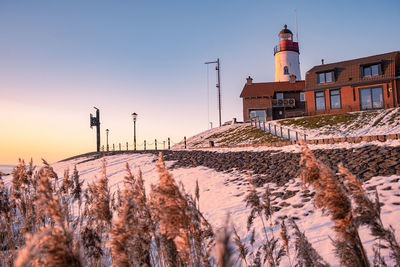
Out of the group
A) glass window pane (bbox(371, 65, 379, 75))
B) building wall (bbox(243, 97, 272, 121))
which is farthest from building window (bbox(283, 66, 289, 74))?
glass window pane (bbox(371, 65, 379, 75))

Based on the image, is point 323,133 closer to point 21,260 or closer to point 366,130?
point 366,130

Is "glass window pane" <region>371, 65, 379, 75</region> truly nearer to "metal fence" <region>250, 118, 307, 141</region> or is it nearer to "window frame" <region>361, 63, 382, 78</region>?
"window frame" <region>361, 63, 382, 78</region>

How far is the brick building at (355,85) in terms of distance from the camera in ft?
108

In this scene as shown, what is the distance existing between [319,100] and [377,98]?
21.2 ft

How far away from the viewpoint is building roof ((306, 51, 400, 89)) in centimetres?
3300

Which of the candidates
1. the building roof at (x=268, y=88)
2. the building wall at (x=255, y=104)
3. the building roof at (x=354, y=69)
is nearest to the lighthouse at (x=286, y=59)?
the building roof at (x=268, y=88)

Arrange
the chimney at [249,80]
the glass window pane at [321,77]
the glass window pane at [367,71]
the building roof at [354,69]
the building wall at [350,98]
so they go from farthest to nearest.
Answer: the chimney at [249,80] → the glass window pane at [321,77] → the glass window pane at [367,71] → the building roof at [354,69] → the building wall at [350,98]

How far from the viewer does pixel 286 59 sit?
51250 mm

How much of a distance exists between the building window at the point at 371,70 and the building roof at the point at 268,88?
36.8ft

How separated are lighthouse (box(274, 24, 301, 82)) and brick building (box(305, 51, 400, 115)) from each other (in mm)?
12473

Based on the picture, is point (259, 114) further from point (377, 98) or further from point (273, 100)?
point (377, 98)

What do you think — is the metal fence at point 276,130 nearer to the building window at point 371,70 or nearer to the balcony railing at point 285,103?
the balcony railing at point 285,103

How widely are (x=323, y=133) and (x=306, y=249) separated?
1088 inches

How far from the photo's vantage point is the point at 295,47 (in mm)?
52094
